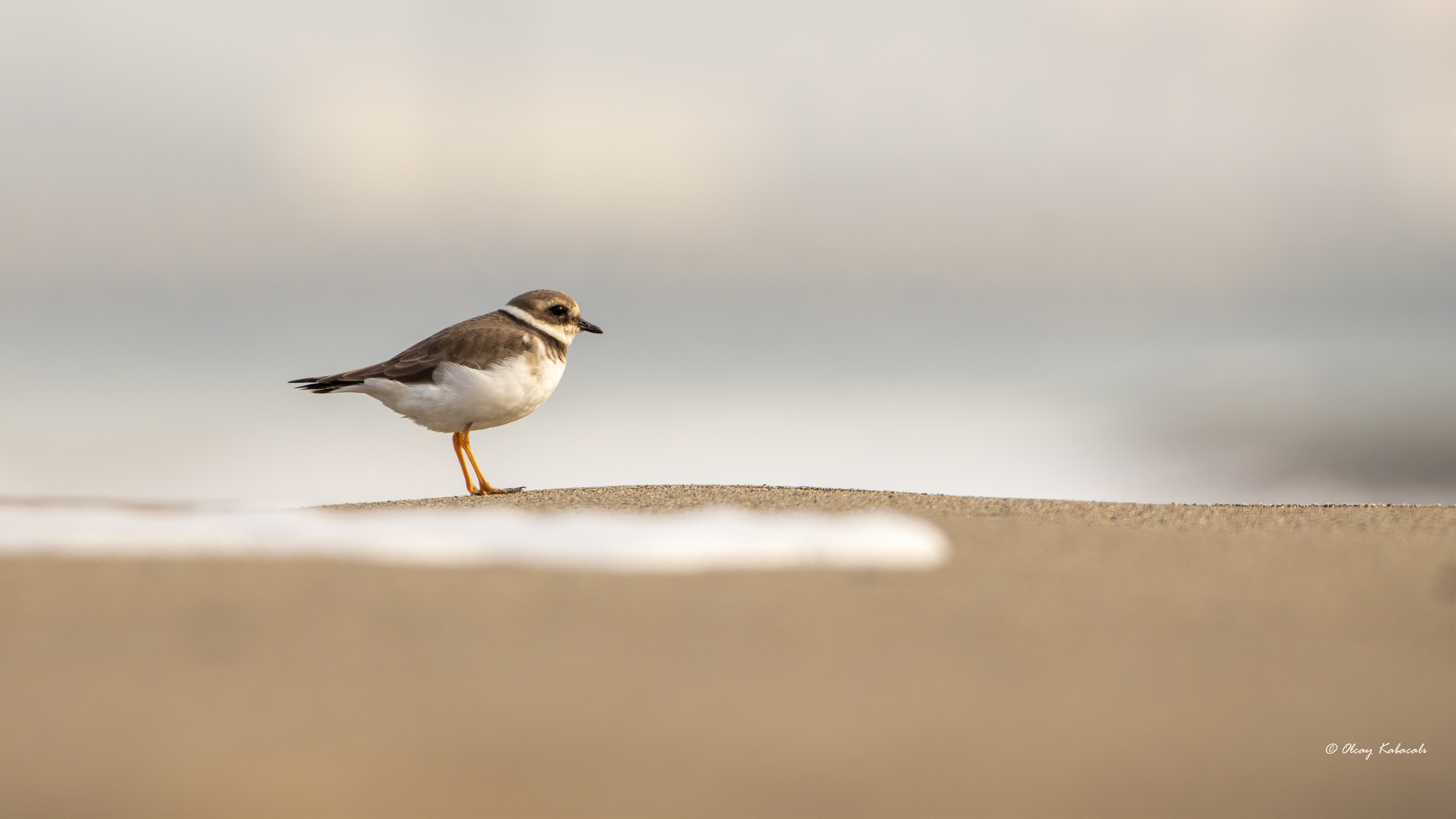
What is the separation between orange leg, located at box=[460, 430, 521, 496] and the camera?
8.19 meters

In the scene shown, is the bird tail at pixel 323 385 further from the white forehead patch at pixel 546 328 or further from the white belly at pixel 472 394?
the white forehead patch at pixel 546 328

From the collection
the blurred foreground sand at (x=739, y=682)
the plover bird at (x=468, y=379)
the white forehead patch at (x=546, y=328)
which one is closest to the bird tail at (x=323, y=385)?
the plover bird at (x=468, y=379)

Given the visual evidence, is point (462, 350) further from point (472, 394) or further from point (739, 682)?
point (739, 682)

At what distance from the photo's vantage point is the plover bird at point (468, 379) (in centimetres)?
816

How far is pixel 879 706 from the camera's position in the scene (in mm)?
3281

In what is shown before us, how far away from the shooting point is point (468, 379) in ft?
26.6

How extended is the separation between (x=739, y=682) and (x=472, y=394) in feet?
16.6

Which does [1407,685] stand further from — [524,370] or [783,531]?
[524,370]

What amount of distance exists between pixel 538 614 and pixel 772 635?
2.94 ft

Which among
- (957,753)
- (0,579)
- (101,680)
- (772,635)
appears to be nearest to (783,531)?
(772,635)

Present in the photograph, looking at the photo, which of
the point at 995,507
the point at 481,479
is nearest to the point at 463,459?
the point at 481,479

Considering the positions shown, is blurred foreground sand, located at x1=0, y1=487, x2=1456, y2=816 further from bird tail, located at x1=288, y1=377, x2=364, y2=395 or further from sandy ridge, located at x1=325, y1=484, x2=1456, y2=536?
bird tail, located at x1=288, y1=377, x2=364, y2=395

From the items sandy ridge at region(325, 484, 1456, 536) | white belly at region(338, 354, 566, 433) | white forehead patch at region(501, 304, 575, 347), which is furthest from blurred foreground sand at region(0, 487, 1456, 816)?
white forehead patch at region(501, 304, 575, 347)

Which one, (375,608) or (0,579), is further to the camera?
(0,579)
